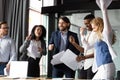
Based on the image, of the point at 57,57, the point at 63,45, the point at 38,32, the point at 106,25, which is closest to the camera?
the point at 106,25

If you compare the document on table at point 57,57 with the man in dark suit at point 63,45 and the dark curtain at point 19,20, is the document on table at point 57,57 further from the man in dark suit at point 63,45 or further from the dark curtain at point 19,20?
the dark curtain at point 19,20

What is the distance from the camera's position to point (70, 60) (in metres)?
3.79

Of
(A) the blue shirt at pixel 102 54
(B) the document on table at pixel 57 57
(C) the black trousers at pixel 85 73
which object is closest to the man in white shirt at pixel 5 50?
(B) the document on table at pixel 57 57

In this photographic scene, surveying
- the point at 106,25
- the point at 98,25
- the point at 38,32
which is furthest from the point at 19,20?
the point at 106,25

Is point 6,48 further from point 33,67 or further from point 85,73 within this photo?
point 85,73

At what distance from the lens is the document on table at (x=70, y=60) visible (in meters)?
3.76

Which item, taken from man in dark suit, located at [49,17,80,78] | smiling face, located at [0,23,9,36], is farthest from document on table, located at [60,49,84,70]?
smiling face, located at [0,23,9,36]

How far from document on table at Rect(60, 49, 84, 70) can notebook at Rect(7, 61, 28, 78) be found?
0.47 m

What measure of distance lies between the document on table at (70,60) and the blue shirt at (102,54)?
0.66 m

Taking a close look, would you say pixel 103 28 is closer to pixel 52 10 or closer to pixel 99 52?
pixel 99 52

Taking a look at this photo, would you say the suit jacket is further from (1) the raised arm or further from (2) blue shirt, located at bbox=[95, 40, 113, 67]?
(1) the raised arm

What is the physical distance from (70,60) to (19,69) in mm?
630

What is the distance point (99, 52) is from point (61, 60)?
84 centimetres

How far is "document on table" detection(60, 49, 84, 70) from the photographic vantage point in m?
3.76
